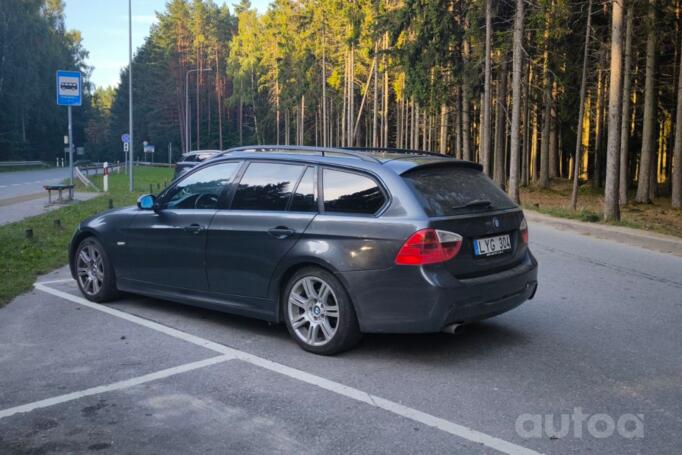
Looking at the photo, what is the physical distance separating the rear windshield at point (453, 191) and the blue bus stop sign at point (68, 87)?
1776cm

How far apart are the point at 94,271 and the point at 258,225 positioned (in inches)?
102

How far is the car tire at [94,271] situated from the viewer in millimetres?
7359

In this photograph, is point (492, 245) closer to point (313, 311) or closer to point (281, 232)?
point (313, 311)

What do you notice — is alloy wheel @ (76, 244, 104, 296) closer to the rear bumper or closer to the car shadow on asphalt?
the car shadow on asphalt

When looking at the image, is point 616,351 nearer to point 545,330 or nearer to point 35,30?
point 545,330

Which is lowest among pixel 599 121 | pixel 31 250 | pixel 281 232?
pixel 31 250

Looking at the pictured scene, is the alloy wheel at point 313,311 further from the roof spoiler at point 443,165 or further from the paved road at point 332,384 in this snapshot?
the roof spoiler at point 443,165

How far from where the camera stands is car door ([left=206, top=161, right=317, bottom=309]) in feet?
19.1

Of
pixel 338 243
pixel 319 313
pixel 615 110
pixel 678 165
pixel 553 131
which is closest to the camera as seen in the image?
pixel 338 243

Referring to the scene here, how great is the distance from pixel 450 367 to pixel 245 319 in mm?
2364

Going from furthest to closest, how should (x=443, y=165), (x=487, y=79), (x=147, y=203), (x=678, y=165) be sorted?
(x=487, y=79) < (x=678, y=165) < (x=147, y=203) < (x=443, y=165)

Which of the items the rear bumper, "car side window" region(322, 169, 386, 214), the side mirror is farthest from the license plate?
the side mirror

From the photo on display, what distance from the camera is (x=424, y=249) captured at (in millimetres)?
5117

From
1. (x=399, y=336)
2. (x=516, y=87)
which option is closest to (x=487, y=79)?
(x=516, y=87)
